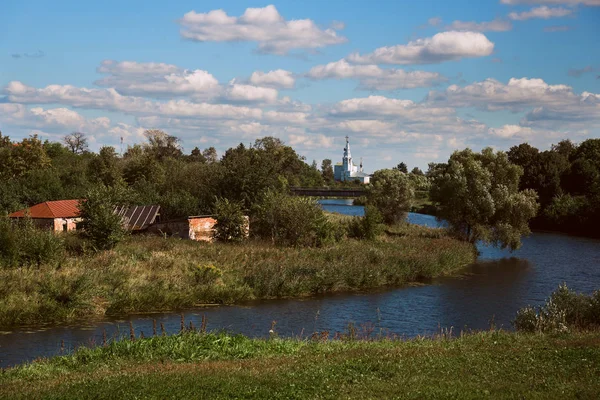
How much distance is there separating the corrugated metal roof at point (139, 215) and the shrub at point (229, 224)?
23.3 feet

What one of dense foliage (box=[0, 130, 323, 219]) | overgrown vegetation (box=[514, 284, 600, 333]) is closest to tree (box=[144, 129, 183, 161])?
dense foliage (box=[0, 130, 323, 219])

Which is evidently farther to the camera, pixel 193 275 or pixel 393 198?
pixel 393 198

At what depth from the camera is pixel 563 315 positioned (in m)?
20.2

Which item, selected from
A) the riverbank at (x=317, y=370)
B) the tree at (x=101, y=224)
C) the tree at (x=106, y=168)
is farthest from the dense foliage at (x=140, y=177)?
the riverbank at (x=317, y=370)

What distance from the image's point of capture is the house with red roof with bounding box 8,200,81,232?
1876 inches

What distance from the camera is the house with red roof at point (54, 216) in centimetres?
4766

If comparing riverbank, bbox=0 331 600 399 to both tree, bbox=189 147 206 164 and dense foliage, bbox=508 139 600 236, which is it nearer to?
dense foliage, bbox=508 139 600 236

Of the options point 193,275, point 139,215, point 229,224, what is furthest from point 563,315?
point 139,215

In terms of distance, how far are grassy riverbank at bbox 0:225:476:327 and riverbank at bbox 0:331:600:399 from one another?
1148 cm

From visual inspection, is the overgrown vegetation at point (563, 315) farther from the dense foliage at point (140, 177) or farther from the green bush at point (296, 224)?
the dense foliage at point (140, 177)

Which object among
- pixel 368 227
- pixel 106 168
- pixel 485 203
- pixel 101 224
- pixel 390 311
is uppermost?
pixel 106 168

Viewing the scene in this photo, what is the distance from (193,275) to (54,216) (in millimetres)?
20124

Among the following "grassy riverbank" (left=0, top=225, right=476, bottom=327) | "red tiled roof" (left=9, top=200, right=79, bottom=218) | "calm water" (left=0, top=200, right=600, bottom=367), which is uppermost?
"red tiled roof" (left=9, top=200, right=79, bottom=218)

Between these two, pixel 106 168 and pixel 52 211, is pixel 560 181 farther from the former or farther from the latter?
pixel 52 211
